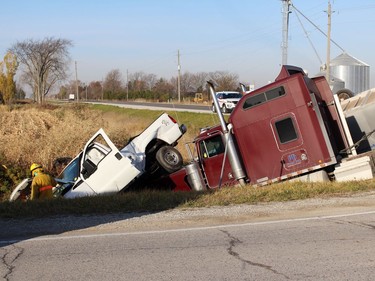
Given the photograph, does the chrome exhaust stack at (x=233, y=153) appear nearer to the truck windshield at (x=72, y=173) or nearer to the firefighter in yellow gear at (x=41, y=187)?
the truck windshield at (x=72, y=173)

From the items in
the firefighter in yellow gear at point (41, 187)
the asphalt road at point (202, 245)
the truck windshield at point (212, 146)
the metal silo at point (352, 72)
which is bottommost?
the asphalt road at point (202, 245)

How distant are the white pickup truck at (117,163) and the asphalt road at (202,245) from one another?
14.3ft

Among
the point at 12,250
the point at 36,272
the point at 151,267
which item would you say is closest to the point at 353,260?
the point at 151,267

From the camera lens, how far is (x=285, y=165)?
13.5m

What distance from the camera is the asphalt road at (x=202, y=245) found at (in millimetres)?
5914

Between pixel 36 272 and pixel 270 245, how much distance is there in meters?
2.93

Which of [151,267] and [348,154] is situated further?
[348,154]

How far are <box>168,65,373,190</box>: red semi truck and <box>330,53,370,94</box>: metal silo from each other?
24862 mm

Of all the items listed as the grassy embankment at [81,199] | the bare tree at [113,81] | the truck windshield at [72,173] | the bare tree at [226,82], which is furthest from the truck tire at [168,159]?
the bare tree at [113,81]

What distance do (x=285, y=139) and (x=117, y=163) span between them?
14.1ft

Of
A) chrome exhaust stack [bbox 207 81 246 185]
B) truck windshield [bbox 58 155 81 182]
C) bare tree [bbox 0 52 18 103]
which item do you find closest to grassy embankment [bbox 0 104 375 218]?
chrome exhaust stack [bbox 207 81 246 185]

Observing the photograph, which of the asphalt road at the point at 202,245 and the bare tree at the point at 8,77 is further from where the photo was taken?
the bare tree at the point at 8,77

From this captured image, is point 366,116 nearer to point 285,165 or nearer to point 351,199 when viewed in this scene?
point 285,165

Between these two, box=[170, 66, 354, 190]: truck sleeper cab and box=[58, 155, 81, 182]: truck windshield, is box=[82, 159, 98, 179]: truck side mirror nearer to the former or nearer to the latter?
box=[58, 155, 81, 182]: truck windshield
